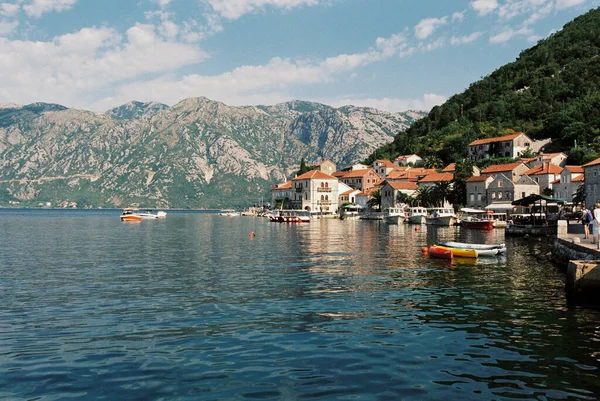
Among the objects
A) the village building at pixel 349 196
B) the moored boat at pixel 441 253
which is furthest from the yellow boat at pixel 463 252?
the village building at pixel 349 196

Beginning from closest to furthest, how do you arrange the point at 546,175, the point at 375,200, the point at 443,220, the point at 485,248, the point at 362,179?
the point at 485,248 → the point at 443,220 → the point at 546,175 → the point at 375,200 → the point at 362,179

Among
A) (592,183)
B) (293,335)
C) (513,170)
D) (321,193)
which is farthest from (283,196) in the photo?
(293,335)

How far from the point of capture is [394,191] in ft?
440

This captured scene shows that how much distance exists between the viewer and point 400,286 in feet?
86.8

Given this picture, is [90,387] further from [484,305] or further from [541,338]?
[484,305]

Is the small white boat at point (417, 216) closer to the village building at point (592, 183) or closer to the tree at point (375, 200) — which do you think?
the tree at point (375, 200)

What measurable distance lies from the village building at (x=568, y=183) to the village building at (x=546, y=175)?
12.2 feet

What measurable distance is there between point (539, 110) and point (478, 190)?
220 ft

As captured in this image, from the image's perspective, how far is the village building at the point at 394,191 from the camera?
5251 inches

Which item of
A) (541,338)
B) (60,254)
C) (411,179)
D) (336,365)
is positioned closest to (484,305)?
(541,338)

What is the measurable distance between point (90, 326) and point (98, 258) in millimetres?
23660

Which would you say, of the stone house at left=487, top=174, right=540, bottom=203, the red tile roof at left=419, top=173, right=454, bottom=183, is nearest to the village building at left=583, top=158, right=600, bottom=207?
the stone house at left=487, top=174, right=540, bottom=203

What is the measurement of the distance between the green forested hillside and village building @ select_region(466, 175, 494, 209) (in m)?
25.1

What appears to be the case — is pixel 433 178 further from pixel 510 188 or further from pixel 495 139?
pixel 510 188
